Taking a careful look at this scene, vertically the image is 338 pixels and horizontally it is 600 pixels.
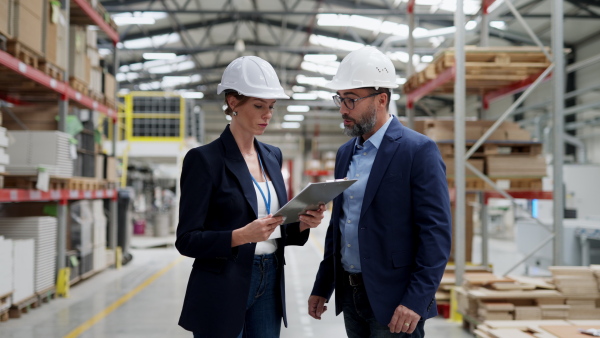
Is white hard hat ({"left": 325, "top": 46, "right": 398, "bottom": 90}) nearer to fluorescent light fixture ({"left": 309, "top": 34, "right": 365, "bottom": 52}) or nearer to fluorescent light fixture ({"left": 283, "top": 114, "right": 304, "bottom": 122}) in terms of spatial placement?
fluorescent light fixture ({"left": 309, "top": 34, "right": 365, "bottom": 52})

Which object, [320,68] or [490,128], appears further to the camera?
[320,68]

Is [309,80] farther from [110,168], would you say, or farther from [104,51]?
[110,168]

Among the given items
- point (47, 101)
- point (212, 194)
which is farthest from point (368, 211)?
point (47, 101)

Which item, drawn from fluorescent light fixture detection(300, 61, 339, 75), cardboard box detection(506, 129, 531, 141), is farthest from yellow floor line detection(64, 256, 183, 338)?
fluorescent light fixture detection(300, 61, 339, 75)

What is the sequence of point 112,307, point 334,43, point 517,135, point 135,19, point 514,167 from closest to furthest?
1. point 514,167
2. point 517,135
3. point 112,307
4. point 135,19
5. point 334,43

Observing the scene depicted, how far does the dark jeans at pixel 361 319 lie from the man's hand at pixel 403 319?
76 mm

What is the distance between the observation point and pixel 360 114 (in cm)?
249

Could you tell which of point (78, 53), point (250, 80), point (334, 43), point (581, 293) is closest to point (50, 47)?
point (78, 53)

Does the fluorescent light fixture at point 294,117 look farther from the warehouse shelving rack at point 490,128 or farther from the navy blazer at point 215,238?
the navy blazer at point 215,238

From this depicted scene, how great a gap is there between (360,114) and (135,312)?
17.4ft

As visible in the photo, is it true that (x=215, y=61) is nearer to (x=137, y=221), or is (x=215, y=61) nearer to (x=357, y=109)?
(x=137, y=221)

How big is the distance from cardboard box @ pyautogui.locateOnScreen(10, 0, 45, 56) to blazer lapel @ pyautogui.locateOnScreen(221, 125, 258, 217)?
459 cm

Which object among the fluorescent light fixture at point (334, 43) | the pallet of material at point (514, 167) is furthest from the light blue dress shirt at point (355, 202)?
the fluorescent light fixture at point (334, 43)

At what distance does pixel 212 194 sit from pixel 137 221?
15.6 metres
